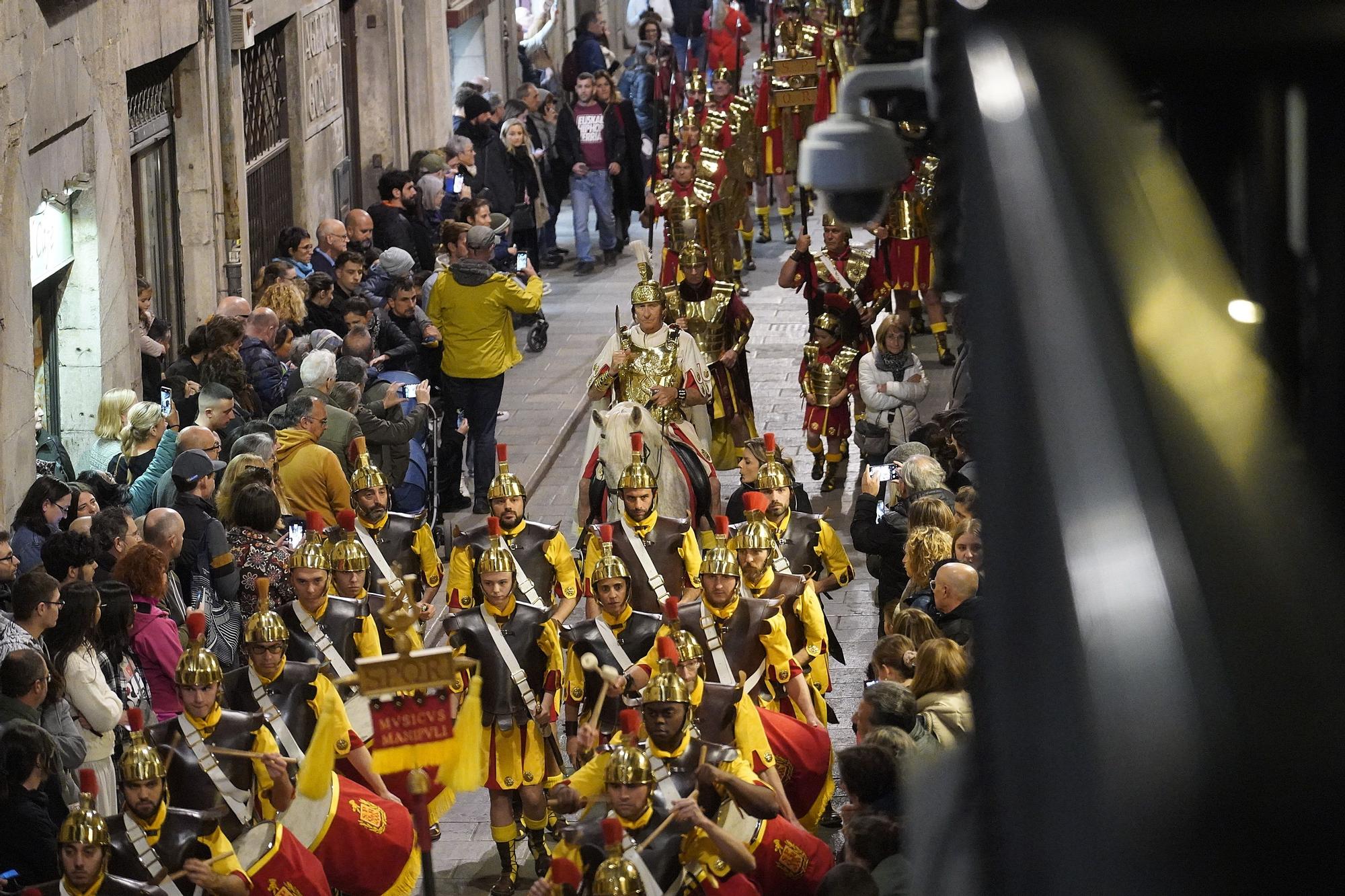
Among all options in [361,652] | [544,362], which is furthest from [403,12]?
[361,652]

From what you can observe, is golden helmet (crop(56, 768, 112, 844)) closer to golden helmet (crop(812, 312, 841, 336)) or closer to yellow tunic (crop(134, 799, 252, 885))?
yellow tunic (crop(134, 799, 252, 885))

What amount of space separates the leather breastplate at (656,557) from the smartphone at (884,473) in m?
1.14

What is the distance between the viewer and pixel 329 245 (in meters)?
15.4

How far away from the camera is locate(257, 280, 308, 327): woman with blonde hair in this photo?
13398 millimetres

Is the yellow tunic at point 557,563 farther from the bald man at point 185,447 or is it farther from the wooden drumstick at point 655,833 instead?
the wooden drumstick at point 655,833

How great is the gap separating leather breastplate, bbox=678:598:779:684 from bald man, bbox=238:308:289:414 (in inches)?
167

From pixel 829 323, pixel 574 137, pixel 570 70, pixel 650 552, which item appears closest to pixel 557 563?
pixel 650 552

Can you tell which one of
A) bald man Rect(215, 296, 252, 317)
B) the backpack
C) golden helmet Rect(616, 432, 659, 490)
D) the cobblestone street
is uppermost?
the backpack

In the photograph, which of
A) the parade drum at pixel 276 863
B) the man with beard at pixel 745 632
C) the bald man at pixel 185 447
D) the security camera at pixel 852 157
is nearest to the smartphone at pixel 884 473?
the man with beard at pixel 745 632

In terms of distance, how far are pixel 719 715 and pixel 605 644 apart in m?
1.25

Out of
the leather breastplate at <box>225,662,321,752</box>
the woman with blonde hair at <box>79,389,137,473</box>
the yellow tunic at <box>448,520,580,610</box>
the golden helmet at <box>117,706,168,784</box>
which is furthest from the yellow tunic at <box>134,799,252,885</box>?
the woman with blonde hair at <box>79,389,137,473</box>

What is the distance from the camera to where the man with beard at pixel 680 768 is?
7.32 metres

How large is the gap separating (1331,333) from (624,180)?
2238cm

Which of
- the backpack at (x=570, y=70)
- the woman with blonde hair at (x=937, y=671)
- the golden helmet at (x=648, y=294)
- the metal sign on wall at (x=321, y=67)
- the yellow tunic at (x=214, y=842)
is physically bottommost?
the yellow tunic at (x=214, y=842)
